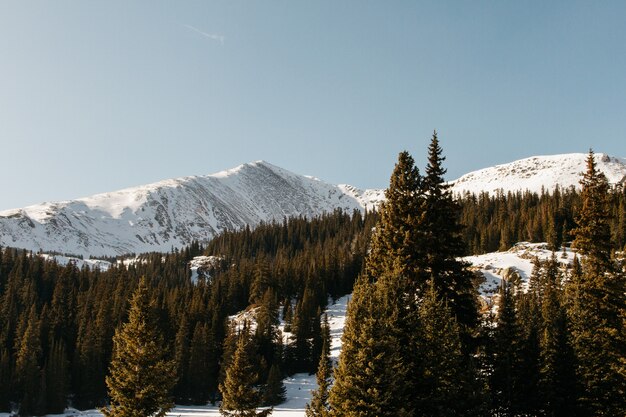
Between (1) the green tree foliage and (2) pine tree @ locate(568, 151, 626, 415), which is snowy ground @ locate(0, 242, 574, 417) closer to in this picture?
(2) pine tree @ locate(568, 151, 626, 415)

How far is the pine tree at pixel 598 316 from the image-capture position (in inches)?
1319

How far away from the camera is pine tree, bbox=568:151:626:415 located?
110ft

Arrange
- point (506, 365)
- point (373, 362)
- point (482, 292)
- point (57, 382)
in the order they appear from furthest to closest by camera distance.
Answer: point (482, 292), point (57, 382), point (506, 365), point (373, 362)

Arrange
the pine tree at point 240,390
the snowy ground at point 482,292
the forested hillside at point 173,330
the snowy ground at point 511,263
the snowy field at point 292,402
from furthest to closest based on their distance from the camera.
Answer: the snowy ground at point 511,263
the forested hillside at point 173,330
the snowy ground at point 482,292
the snowy field at point 292,402
the pine tree at point 240,390

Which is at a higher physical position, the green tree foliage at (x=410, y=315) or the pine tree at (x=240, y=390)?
the green tree foliage at (x=410, y=315)

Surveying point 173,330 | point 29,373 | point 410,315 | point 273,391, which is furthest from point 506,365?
point 29,373

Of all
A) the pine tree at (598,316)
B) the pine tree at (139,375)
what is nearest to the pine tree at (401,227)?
the pine tree at (139,375)

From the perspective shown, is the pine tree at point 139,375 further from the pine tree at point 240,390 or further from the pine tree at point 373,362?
the pine tree at point 373,362

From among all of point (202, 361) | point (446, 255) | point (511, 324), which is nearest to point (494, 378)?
Answer: point (511, 324)

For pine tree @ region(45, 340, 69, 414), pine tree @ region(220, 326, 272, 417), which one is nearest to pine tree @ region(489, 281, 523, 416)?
pine tree @ region(220, 326, 272, 417)

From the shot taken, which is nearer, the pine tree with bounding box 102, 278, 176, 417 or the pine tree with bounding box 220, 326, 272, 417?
the pine tree with bounding box 102, 278, 176, 417

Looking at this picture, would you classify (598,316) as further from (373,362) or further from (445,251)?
(373,362)

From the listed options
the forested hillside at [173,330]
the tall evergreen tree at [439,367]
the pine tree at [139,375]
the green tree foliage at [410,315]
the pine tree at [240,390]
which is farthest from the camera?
the forested hillside at [173,330]

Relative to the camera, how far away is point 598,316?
35.9 metres
